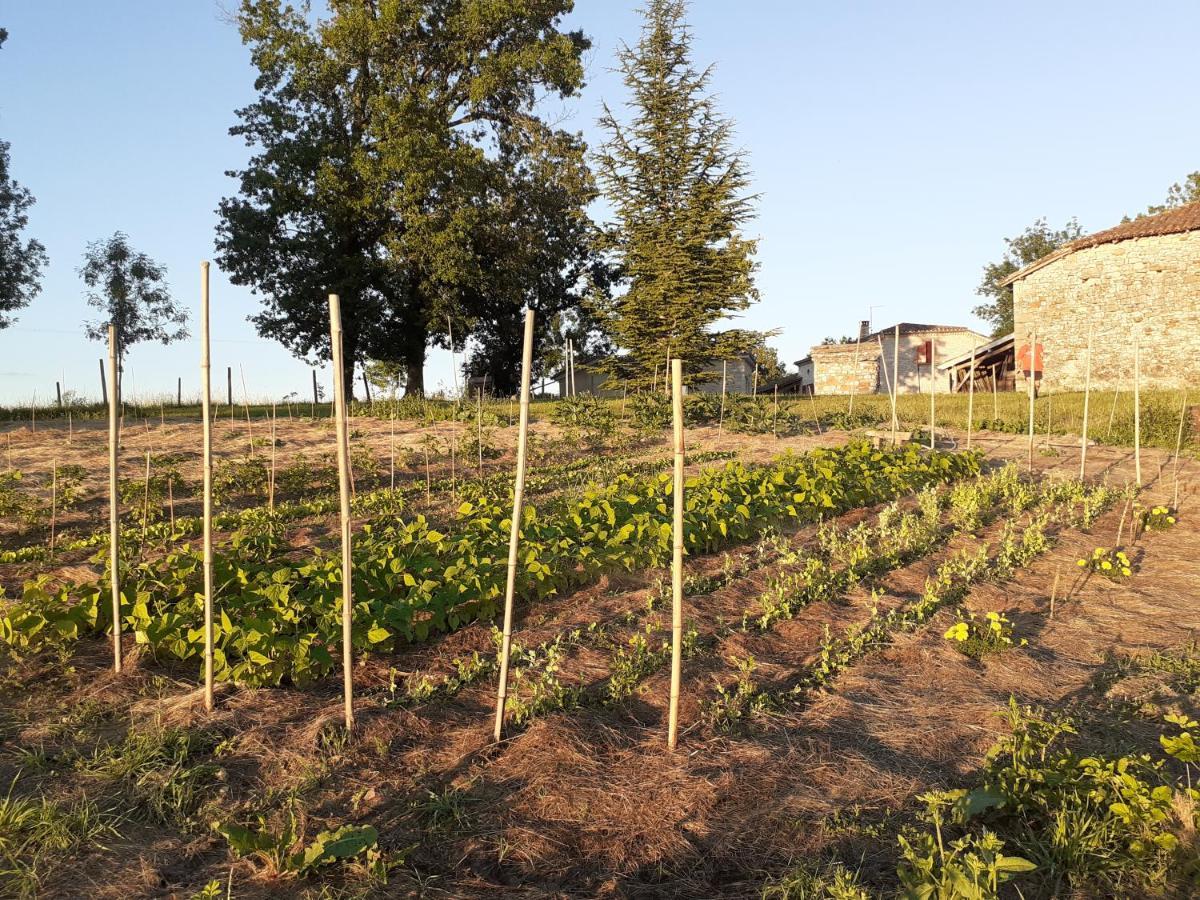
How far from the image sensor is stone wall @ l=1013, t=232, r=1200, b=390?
25.3 m

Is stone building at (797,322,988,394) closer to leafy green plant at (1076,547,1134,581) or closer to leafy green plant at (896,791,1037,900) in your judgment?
leafy green plant at (1076,547,1134,581)

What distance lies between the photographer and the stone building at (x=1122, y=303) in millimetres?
25297

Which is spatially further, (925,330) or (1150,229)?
(925,330)

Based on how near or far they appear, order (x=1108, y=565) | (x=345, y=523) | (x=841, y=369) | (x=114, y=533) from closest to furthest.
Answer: (x=345, y=523), (x=114, y=533), (x=1108, y=565), (x=841, y=369)

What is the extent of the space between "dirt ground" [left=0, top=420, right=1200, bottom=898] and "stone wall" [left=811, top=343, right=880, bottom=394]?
114ft

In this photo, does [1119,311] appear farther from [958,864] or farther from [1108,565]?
[958,864]

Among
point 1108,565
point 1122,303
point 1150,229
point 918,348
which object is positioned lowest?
point 1108,565

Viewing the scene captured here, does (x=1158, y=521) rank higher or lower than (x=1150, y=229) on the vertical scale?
lower

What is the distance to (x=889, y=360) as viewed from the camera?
42.2 meters

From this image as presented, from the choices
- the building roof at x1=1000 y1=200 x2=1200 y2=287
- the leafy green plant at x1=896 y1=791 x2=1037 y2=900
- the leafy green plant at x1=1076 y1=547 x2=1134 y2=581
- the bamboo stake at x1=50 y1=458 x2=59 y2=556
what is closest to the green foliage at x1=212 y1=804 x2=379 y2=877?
the leafy green plant at x1=896 y1=791 x2=1037 y2=900

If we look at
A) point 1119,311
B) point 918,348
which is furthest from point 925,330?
point 1119,311

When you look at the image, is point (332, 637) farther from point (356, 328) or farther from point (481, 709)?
point (356, 328)

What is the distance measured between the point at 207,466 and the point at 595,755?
254 cm

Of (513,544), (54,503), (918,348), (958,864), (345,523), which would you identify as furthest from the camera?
(918,348)
